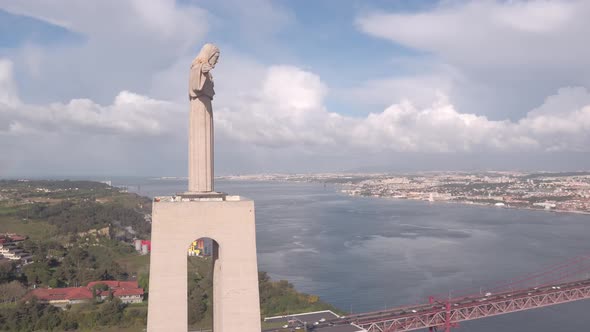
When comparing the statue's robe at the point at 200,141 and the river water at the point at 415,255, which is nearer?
the statue's robe at the point at 200,141

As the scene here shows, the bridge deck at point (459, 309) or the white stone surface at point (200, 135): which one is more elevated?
the white stone surface at point (200, 135)

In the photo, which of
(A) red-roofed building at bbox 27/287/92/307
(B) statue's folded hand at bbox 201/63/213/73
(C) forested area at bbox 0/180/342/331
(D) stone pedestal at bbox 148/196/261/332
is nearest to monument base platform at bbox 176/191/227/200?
(D) stone pedestal at bbox 148/196/261/332

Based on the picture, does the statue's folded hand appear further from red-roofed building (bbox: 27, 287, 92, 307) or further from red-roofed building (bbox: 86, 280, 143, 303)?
red-roofed building (bbox: 27, 287, 92, 307)

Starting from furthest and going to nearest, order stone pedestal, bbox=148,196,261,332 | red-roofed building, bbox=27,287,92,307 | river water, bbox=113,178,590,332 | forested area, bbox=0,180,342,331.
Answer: river water, bbox=113,178,590,332 < red-roofed building, bbox=27,287,92,307 < forested area, bbox=0,180,342,331 < stone pedestal, bbox=148,196,261,332

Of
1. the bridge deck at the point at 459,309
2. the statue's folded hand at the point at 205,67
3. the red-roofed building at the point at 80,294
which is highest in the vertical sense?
the statue's folded hand at the point at 205,67

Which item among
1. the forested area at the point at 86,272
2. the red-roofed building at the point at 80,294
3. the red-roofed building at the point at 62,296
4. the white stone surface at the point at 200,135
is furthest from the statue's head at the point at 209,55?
the red-roofed building at the point at 62,296

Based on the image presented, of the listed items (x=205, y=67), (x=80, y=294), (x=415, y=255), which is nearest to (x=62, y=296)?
(x=80, y=294)

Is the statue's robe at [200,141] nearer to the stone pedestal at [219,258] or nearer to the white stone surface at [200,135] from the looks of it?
the white stone surface at [200,135]
